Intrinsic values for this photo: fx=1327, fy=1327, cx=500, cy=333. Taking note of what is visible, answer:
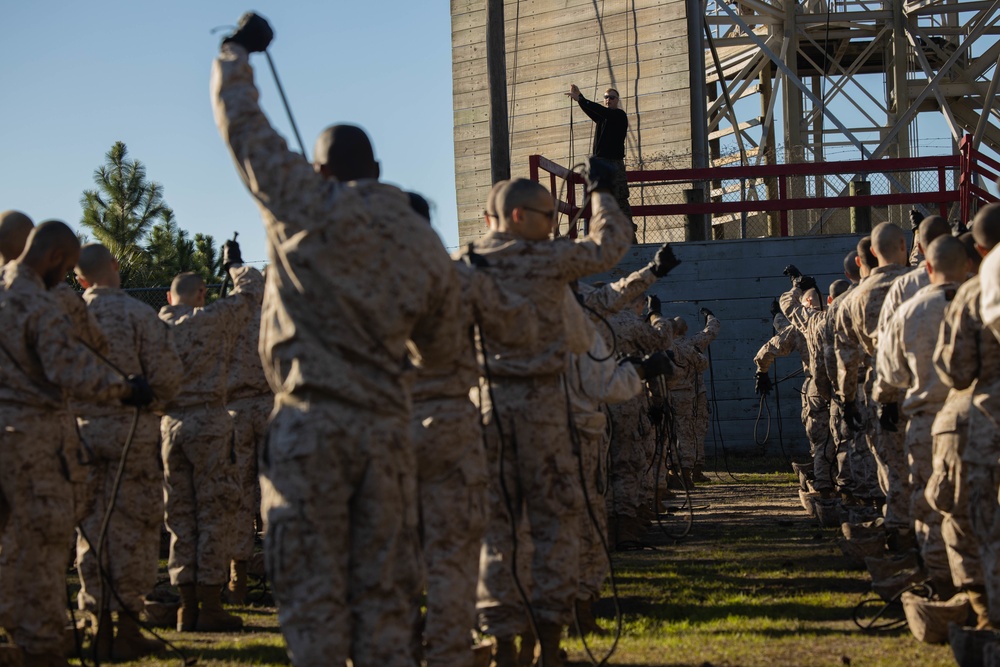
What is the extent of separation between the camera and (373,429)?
15.4 ft

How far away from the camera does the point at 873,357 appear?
Answer: 10281 millimetres

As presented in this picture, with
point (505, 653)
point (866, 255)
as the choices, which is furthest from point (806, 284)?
point (505, 653)

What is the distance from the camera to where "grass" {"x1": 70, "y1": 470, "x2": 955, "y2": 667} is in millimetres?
7137

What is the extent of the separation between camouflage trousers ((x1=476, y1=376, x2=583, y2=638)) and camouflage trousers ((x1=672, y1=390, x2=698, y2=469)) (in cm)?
1145

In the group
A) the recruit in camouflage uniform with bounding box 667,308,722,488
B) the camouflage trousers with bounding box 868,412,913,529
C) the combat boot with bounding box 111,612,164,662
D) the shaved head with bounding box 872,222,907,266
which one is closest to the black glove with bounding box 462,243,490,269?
the combat boot with bounding box 111,612,164,662

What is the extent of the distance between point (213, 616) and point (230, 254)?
2496mm

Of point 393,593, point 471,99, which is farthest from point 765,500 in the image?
point 471,99

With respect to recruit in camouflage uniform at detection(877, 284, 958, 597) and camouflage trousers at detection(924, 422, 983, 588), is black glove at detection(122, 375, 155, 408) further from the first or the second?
recruit in camouflage uniform at detection(877, 284, 958, 597)

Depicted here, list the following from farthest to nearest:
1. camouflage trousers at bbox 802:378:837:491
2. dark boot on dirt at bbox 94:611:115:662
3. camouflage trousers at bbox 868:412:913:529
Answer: camouflage trousers at bbox 802:378:837:491
camouflage trousers at bbox 868:412:913:529
dark boot on dirt at bbox 94:611:115:662

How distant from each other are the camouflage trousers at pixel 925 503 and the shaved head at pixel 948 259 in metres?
0.87

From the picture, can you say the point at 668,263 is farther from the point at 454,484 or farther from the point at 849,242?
the point at 849,242

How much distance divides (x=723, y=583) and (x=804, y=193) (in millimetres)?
15254

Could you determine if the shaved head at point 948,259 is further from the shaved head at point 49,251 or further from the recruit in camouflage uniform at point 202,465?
the shaved head at point 49,251

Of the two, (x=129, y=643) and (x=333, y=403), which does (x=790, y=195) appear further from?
(x=333, y=403)
